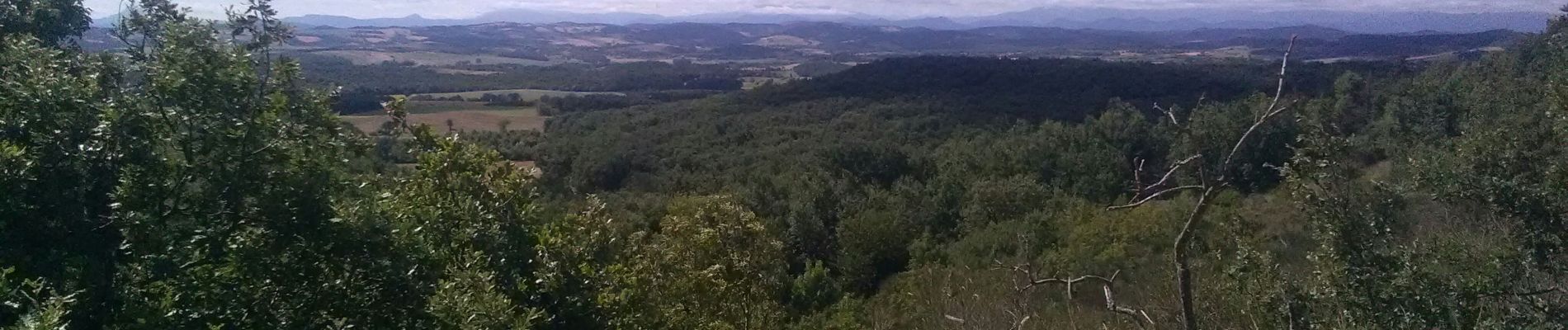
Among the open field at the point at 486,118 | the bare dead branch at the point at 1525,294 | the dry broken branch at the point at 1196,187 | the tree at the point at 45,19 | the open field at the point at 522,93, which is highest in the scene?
the tree at the point at 45,19

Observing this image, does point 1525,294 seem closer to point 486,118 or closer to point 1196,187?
point 1196,187

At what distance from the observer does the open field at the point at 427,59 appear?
286ft

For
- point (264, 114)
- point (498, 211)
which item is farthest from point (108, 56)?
point (498, 211)

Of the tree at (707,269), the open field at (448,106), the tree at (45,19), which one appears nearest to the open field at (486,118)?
the open field at (448,106)

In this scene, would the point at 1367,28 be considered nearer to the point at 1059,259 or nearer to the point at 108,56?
the point at 1059,259

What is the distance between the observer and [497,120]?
202 feet

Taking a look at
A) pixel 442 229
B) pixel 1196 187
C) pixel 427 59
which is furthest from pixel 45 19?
pixel 427 59

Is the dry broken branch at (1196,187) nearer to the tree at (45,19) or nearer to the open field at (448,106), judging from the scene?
the tree at (45,19)

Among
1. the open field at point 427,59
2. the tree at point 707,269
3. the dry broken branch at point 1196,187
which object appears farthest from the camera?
the open field at point 427,59

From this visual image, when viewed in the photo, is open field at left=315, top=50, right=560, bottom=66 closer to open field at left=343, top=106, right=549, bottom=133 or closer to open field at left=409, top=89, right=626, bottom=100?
open field at left=409, top=89, right=626, bottom=100

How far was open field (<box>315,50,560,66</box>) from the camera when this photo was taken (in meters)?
87.3

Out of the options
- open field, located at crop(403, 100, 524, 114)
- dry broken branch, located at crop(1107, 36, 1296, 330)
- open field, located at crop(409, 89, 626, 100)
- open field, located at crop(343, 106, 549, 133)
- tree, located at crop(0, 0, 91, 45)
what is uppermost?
tree, located at crop(0, 0, 91, 45)

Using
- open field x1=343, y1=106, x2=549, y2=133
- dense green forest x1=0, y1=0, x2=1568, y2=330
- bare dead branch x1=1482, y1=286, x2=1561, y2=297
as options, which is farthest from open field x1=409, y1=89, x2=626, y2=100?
bare dead branch x1=1482, y1=286, x2=1561, y2=297

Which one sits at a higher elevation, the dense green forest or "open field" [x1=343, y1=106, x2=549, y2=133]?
the dense green forest
